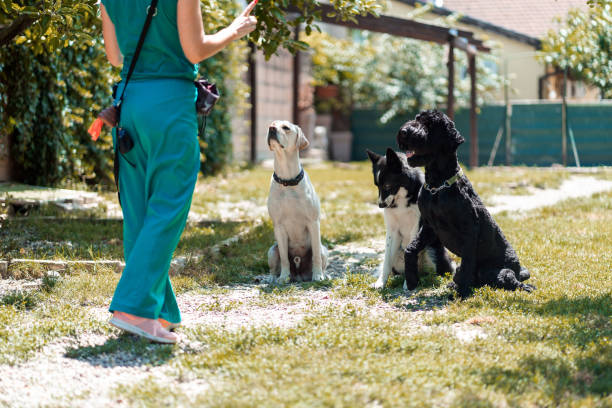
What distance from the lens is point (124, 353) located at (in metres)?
3.58

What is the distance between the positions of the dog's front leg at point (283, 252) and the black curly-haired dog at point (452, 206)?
1.29 metres

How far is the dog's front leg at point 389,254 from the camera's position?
514 cm

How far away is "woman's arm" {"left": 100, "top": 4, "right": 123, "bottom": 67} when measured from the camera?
375cm

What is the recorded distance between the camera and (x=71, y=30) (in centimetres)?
562

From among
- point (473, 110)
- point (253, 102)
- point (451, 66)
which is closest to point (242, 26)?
point (451, 66)

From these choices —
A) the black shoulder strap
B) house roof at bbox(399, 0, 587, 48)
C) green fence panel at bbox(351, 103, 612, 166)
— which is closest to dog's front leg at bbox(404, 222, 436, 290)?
the black shoulder strap

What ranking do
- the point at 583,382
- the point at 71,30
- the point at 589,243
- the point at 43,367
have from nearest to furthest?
the point at 583,382 < the point at 43,367 < the point at 71,30 < the point at 589,243

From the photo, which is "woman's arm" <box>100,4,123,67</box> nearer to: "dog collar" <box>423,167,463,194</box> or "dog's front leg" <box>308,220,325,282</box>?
"dog collar" <box>423,167,463,194</box>

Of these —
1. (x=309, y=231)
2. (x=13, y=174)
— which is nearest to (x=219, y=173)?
(x=13, y=174)

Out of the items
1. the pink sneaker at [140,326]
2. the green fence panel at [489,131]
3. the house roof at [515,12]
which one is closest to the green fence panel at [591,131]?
the green fence panel at [489,131]

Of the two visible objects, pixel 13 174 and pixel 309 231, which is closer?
pixel 309 231

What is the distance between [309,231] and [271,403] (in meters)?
2.89

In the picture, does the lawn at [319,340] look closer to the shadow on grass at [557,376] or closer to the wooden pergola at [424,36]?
the shadow on grass at [557,376]

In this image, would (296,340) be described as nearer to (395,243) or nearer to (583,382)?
(583,382)
